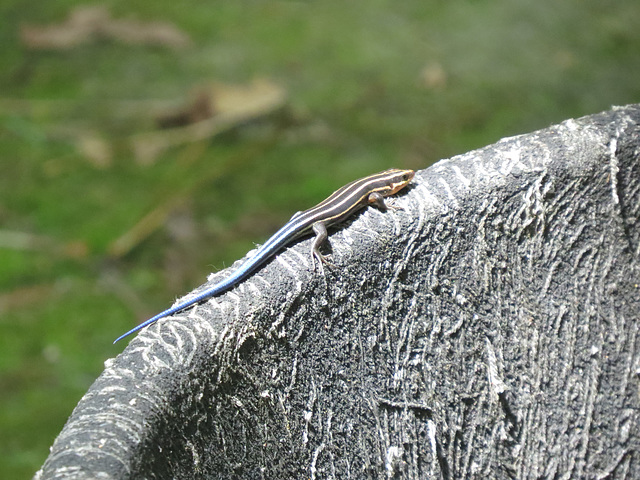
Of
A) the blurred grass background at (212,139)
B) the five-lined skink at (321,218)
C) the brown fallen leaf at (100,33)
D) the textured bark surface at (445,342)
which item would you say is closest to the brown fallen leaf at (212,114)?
the blurred grass background at (212,139)

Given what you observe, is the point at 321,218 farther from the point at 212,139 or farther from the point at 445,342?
the point at 212,139

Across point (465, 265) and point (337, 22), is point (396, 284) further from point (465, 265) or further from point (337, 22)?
point (337, 22)

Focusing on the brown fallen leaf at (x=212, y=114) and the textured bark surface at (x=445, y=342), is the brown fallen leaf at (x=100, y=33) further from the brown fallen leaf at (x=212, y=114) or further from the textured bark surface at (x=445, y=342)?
the textured bark surface at (x=445, y=342)

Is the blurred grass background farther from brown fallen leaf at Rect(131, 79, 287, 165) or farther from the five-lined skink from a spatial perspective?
the five-lined skink

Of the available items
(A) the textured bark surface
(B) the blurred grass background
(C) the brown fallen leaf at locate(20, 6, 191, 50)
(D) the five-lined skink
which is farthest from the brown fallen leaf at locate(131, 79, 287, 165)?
(A) the textured bark surface

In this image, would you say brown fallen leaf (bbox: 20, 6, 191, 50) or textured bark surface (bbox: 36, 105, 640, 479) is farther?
brown fallen leaf (bbox: 20, 6, 191, 50)

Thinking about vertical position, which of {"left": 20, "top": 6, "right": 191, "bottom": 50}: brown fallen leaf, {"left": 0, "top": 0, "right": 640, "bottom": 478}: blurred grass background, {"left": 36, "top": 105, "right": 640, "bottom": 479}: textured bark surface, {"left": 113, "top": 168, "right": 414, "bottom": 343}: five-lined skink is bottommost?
{"left": 36, "top": 105, "right": 640, "bottom": 479}: textured bark surface
